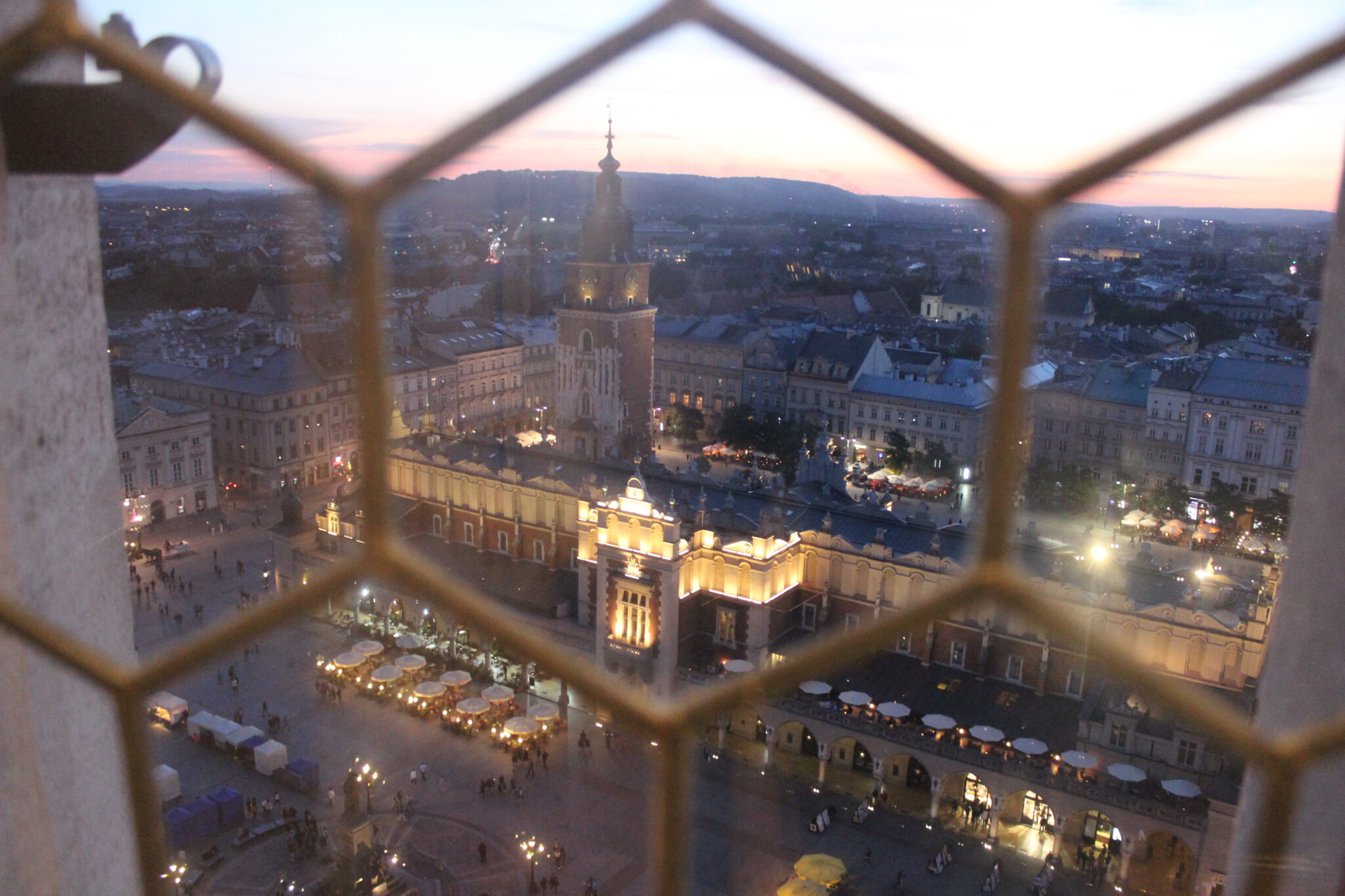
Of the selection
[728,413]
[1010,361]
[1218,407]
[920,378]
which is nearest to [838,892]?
[1218,407]

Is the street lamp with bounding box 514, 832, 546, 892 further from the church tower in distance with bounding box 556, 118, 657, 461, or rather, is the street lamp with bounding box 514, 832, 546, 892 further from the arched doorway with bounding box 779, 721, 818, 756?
the church tower in distance with bounding box 556, 118, 657, 461

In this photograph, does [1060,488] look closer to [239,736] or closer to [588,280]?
[239,736]

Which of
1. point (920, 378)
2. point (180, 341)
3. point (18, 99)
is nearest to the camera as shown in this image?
point (18, 99)

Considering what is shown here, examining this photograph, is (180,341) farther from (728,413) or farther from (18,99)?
(728,413)

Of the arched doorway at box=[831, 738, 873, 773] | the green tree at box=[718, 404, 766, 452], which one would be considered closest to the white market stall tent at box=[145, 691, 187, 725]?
the arched doorway at box=[831, 738, 873, 773]

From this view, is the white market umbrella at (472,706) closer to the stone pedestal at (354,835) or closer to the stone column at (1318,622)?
the stone pedestal at (354,835)

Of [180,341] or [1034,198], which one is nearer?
[1034,198]

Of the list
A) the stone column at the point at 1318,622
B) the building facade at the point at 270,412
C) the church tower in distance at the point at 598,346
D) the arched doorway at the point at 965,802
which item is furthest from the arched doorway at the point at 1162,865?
the church tower in distance at the point at 598,346
